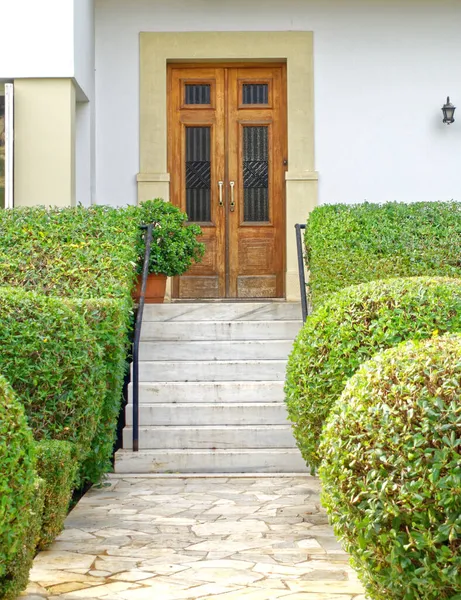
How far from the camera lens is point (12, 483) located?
3.06 metres

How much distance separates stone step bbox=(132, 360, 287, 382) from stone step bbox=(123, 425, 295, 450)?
77cm

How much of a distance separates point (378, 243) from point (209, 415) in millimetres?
2157

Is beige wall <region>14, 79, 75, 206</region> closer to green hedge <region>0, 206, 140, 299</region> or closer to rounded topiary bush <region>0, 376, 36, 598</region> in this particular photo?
green hedge <region>0, 206, 140, 299</region>

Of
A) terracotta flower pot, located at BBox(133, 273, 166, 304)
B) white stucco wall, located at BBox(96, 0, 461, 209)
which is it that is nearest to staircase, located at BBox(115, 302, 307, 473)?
terracotta flower pot, located at BBox(133, 273, 166, 304)

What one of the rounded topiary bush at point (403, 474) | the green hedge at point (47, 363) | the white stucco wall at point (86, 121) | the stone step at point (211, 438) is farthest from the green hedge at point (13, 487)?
the white stucco wall at point (86, 121)

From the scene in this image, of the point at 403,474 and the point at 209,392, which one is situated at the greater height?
the point at 403,474

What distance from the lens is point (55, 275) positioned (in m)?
7.36

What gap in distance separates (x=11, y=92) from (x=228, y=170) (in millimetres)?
2729

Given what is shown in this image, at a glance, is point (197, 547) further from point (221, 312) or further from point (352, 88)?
point (352, 88)

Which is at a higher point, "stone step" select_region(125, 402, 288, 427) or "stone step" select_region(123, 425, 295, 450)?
"stone step" select_region(125, 402, 288, 427)

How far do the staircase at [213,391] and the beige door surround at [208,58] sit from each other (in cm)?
→ 224

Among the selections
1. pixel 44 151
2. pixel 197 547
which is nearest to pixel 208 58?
pixel 44 151

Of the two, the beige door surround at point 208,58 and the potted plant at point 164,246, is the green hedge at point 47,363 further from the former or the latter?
→ the beige door surround at point 208,58

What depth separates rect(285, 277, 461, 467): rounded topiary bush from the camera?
16.0ft
